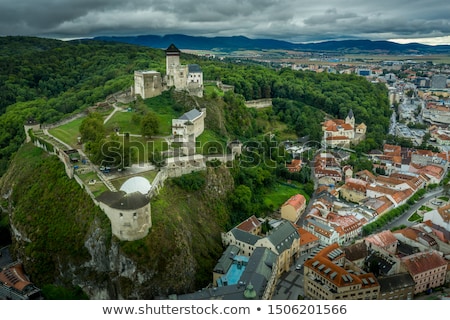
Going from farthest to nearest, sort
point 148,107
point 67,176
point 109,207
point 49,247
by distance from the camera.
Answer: point 148,107 → point 67,176 → point 49,247 → point 109,207

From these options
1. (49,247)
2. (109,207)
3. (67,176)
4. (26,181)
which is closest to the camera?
(109,207)

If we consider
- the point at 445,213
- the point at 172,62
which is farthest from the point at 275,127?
the point at 445,213

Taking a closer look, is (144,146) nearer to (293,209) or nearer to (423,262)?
(293,209)

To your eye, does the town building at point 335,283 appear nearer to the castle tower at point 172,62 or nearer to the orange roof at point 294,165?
the orange roof at point 294,165

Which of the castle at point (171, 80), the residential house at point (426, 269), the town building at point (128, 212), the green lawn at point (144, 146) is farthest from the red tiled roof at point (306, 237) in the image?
the castle at point (171, 80)

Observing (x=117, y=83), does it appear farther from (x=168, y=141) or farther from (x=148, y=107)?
(x=168, y=141)

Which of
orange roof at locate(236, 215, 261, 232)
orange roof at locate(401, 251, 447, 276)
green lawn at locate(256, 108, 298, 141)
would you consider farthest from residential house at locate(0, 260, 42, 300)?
green lawn at locate(256, 108, 298, 141)

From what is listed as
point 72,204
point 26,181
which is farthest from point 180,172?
point 26,181
